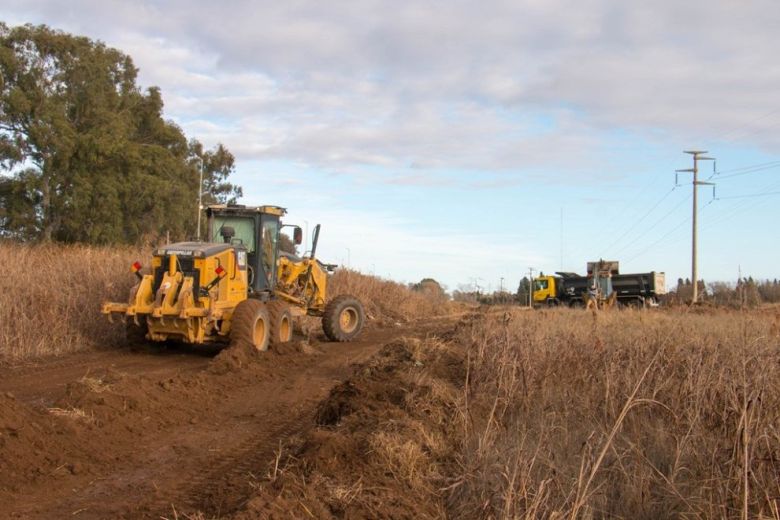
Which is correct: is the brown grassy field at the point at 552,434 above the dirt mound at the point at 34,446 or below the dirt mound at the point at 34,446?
above

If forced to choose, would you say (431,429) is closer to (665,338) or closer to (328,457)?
(328,457)

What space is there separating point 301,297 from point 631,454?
39.0 feet

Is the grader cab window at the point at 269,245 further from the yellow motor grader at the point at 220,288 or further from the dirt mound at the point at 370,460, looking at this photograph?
the dirt mound at the point at 370,460

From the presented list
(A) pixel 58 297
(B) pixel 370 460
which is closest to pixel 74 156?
(A) pixel 58 297

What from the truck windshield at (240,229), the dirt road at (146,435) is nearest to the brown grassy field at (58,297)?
the dirt road at (146,435)

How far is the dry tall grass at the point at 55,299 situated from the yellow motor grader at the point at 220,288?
0.88m

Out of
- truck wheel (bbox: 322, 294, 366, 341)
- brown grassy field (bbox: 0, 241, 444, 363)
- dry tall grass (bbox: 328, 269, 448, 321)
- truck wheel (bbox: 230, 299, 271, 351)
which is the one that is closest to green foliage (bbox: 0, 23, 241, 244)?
dry tall grass (bbox: 328, 269, 448, 321)

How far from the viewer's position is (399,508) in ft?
14.8

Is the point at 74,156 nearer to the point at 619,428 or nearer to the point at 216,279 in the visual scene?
the point at 216,279

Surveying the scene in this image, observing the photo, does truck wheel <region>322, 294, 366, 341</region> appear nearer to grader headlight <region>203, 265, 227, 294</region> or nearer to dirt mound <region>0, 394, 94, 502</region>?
grader headlight <region>203, 265, 227, 294</region>

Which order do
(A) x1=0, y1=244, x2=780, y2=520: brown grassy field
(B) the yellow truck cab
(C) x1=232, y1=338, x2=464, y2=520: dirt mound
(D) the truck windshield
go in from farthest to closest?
(B) the yellow truck cab < (D) the truck windshield < (C) x1=232, y1=338, x2=464, y2=520: dirt mound < (A) x1=0, y1=244, x2=780, y2=520: brown grassy field

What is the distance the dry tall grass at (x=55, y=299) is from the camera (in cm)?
1301

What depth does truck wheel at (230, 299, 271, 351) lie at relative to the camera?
40.0 feet

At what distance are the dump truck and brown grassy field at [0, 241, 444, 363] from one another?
24438 mm
